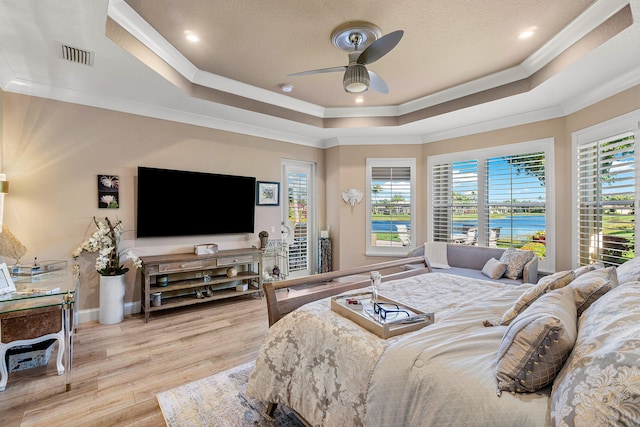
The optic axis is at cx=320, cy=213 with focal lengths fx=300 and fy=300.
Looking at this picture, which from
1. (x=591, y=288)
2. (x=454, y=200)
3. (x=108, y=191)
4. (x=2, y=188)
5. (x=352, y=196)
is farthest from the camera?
(x=352, y=196)

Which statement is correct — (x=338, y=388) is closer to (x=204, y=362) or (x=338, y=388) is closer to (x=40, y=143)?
(x=204, y=362)

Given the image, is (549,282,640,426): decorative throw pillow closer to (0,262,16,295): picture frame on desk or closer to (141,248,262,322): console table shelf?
(0,262,16,295): picture frame on desk

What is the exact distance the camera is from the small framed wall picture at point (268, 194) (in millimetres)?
5219

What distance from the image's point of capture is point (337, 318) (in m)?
1.81

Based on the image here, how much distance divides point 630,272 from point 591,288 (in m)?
0.52

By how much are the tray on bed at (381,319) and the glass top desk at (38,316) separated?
2.04 metres

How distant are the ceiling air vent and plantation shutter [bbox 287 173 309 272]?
11.1 ft

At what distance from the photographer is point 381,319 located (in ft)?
5.62

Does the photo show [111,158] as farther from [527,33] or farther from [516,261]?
[516,261]

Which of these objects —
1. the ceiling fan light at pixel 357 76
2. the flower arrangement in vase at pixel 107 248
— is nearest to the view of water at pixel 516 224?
the ceiling fan light at pixel 357 76

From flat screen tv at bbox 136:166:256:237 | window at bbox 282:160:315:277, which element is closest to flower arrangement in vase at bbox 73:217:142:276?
flat screen tv at bbox 136:166:256:237

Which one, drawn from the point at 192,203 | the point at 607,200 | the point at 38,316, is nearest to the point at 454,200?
the point at 607,200

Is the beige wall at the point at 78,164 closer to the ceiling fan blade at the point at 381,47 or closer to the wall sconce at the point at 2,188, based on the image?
the wall sconce at the point at 2,188

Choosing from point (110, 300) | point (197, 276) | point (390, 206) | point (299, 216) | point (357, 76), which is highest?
point (357, 76)
